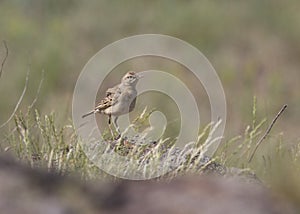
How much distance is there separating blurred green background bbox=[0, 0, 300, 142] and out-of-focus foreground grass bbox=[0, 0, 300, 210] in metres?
0.02

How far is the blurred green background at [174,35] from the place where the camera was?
14.2m

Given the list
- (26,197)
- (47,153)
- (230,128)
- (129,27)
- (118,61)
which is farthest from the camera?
(129,27)

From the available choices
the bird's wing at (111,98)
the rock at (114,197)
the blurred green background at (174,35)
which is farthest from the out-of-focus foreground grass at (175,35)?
→ the rock at (114,197)

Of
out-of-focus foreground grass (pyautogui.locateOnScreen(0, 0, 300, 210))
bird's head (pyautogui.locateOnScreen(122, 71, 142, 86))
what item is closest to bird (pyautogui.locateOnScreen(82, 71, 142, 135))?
bird's head (pyautogui.locateOnScreen(122, 71, 142, 86))

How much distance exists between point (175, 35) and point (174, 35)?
1.4 inches

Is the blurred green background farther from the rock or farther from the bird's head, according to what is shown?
the rock

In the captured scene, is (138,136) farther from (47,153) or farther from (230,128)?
(230,128)

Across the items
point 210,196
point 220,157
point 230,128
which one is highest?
point 210,196

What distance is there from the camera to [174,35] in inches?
650

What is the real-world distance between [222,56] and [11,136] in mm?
9842

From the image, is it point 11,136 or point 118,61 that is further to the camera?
point 118,61

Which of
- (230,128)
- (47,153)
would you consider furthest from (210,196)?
(230,128)

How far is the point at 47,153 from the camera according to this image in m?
5.76

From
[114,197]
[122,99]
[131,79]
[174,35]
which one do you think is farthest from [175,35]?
[114,197]
